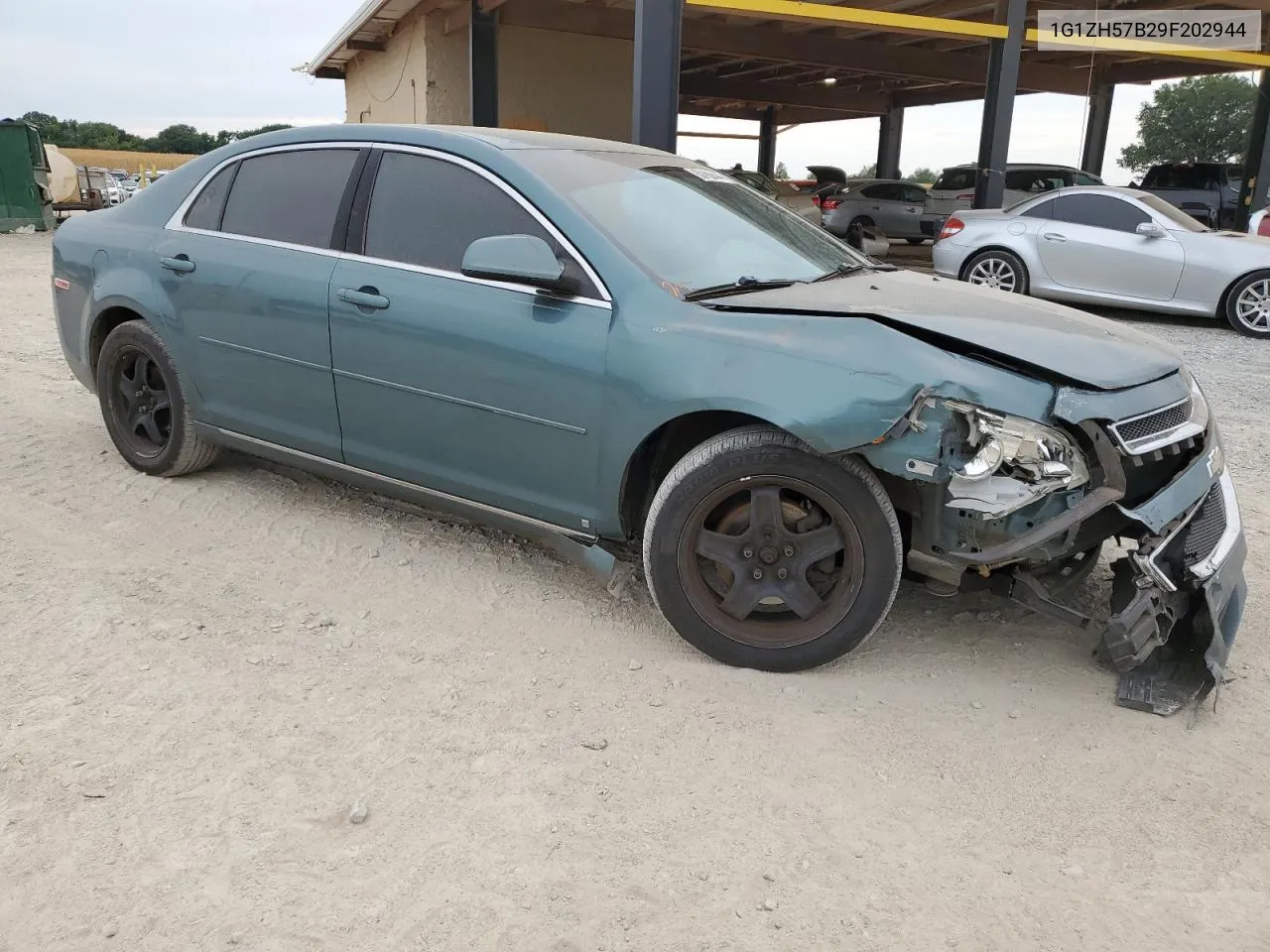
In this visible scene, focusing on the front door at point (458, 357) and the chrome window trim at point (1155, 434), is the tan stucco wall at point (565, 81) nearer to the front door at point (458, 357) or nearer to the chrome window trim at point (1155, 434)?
the front door at point (458, 357)

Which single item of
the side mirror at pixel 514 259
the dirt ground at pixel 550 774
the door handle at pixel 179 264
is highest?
the side mirror at pixel 514 259

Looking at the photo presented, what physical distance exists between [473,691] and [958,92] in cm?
2601

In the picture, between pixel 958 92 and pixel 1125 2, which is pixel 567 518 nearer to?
pixel 1125 2

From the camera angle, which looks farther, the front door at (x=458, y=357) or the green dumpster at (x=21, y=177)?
the green dumpster at (x=21, y=177)

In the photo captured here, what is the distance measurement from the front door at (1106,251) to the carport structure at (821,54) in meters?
3.13

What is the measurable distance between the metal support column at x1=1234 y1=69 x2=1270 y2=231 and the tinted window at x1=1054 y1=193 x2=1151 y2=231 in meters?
6.35

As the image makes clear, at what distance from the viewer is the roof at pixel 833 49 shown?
1328 cm

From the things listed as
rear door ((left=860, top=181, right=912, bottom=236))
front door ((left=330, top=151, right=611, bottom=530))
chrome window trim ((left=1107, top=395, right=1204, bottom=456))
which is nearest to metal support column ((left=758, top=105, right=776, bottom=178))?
rear door ((left=860, top=181, right=912, bottom=236))

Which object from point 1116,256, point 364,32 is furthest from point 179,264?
point 364,32

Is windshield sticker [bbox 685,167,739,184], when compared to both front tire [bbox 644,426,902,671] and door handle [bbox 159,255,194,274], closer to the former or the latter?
front tire [bbox 644,426,902,671]

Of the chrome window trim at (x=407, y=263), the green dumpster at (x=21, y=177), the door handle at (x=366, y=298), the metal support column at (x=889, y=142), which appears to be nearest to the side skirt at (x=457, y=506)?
the door handle at (x=366, y=298)

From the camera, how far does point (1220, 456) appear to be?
3.28 meters

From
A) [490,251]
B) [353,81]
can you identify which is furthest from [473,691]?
[353,81]

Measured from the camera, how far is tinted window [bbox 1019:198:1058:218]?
34.9 feet
